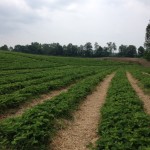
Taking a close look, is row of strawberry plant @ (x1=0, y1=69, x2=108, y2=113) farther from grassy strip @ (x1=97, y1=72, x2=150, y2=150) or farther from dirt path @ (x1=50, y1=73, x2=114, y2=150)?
grassy strip @ (x1=97, y1=72, x2=150, y2=150)

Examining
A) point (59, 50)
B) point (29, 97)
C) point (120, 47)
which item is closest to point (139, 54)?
point (120, 47)

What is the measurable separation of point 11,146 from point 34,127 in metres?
1.21

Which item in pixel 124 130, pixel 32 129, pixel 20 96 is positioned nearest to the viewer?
pixel 32 129

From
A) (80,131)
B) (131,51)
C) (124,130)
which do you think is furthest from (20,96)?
(131,51)

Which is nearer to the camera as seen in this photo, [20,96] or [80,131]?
[80,131]

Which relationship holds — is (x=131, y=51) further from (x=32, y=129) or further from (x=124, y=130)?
(x=32, y=129)

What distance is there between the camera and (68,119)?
13.8 metres

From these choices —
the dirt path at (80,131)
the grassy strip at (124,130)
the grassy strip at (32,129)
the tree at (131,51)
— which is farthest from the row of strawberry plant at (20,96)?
the tree at (131,51)

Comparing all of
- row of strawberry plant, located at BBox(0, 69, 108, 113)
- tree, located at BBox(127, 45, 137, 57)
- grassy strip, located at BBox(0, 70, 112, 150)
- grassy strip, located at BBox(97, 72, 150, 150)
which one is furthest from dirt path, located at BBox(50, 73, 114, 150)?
tree, located at BBox(127, 45, 137, 57)

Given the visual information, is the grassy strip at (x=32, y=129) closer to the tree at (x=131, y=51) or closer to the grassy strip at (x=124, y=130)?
the grassy strip at (x=124, y=130)

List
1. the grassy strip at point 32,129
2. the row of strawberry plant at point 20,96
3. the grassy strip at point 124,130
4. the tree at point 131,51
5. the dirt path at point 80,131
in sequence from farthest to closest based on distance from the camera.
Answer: the tree at point 131,51 → the row of strawberry plant at point 20,96 → the dirt path at point 80,131 → the grassy strip at point 32,129 → the grassy strip at point 124,130

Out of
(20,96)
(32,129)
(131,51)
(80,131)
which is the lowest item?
(131,51)

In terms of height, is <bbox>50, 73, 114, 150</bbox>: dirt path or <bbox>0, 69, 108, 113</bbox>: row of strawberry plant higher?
<bbox>0, 69, 108, 113</bbox>: row of strawberry plant

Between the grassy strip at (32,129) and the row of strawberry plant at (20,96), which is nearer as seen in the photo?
the grassy strip at (32,129)
